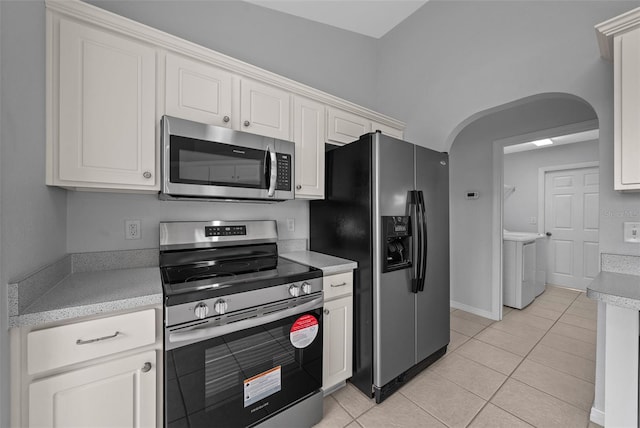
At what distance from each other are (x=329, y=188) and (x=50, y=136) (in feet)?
5.29

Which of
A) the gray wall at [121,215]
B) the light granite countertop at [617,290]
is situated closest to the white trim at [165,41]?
the gray wall at [121,215]

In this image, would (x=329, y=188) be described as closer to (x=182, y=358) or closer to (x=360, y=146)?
(x=360, y=146)

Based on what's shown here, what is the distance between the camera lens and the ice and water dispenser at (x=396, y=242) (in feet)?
5.72

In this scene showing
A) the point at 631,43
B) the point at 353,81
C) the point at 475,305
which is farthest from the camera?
the point at 475,305

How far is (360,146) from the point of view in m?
1.81

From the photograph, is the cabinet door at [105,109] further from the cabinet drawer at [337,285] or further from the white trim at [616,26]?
the white trim at [616,26]

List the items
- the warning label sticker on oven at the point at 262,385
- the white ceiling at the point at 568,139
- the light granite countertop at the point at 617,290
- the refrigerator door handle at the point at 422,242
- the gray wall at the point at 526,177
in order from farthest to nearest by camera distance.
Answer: the gray wall at the point at 526,177
the white ceiling at the point at 568,139
the refrigerator door handle at the point at 422,242
the warning label sticker on oven at the point at 262,385
the light granite countertop at the point at 617,290

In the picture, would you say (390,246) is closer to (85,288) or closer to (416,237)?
(416,237)

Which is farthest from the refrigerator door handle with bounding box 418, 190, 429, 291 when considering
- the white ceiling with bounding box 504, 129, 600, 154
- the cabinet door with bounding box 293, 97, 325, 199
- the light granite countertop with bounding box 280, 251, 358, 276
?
the white ceiling with bounding box 504, 129, 600, 154

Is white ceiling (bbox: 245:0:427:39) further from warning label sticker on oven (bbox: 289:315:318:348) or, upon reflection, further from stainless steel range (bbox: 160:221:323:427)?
warning label sticker on oven (bbox: 289:315:318:348)

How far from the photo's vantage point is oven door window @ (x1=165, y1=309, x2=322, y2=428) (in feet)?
3.75

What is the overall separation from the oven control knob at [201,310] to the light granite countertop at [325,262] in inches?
27.4

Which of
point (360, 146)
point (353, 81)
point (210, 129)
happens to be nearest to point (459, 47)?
point (353, 81)

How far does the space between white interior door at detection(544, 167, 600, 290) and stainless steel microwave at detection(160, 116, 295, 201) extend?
5.25 meters
